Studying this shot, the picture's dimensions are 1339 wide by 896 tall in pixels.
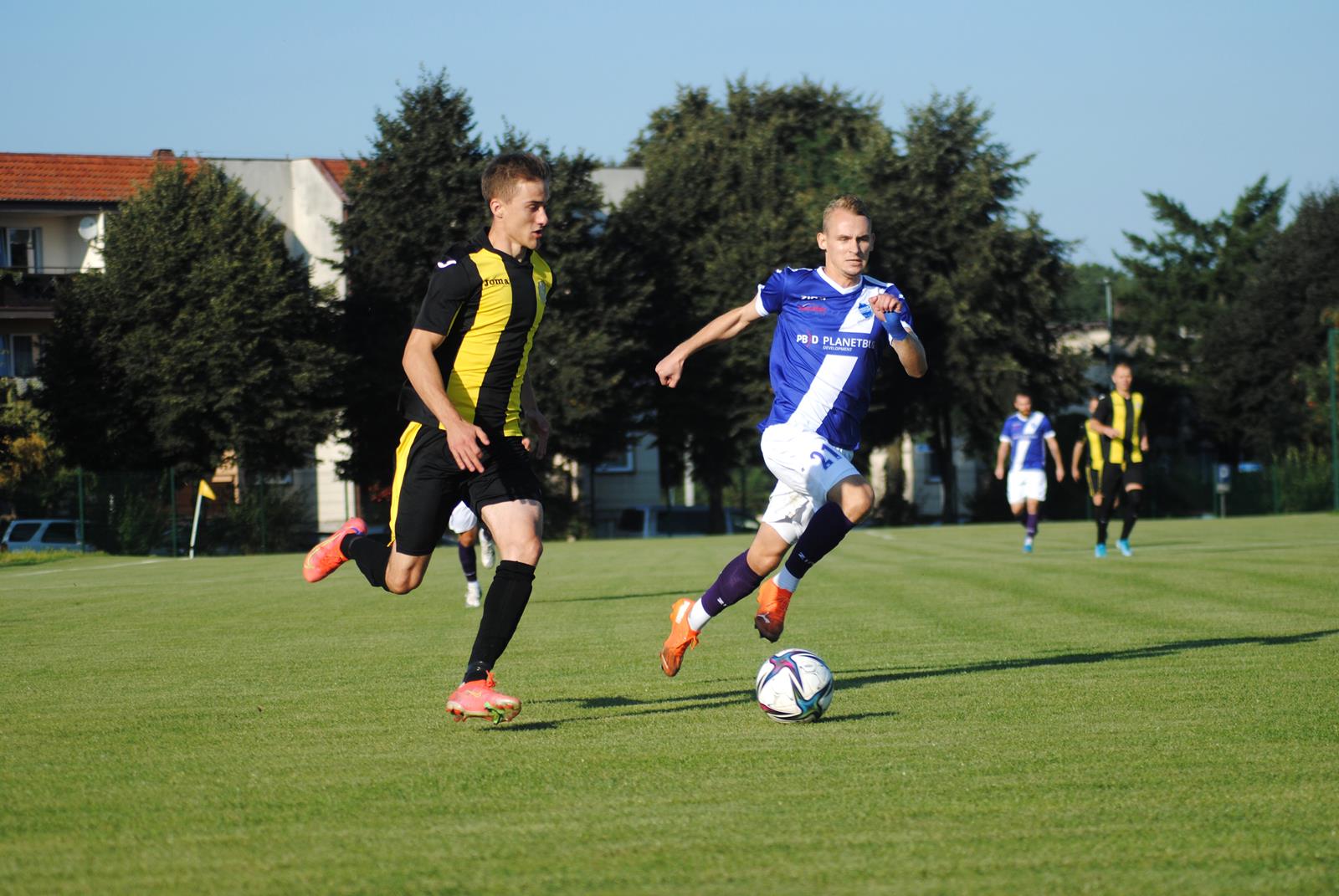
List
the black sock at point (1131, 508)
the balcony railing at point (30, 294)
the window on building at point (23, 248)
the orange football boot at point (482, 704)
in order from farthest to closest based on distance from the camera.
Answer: the window on building at point (23, 248)
the balcony railing at point (30, 294)
the black sock at point (1131, 508)
the orange football boot at point (482, 704)

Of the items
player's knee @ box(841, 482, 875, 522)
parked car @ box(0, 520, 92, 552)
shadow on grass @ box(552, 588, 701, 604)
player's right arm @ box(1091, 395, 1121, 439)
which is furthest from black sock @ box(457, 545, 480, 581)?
parked car @ box(0, 520, 92, 552)

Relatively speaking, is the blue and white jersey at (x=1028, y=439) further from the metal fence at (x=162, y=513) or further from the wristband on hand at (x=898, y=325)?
the metal fence at (x=162, y=513)

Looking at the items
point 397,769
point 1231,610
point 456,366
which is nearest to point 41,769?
point 397,769

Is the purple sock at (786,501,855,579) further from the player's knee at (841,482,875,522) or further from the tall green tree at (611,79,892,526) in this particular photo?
the tall green tree at (611,79,892,526)

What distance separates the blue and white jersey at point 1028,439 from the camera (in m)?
22.4

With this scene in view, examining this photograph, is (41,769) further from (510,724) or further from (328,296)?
(328,296)

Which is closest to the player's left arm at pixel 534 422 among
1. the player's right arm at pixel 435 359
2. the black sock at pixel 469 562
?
the player's right arm at pixel 435 359

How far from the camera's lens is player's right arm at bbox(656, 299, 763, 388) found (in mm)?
7340

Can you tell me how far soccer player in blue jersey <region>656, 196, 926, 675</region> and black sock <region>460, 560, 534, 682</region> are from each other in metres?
1.28

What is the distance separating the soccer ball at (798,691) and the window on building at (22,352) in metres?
49.7

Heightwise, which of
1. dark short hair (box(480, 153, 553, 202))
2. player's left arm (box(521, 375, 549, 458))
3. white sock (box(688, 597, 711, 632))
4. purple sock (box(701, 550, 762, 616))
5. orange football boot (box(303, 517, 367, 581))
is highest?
dark short hair (box(480, 153, 553, 202))

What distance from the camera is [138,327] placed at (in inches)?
1465

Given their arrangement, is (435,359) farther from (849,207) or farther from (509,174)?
(849,207)

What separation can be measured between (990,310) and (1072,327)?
7.42 meters
